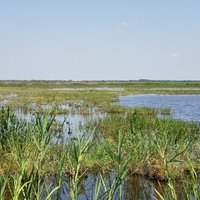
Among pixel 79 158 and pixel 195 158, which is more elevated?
pixel 79 158

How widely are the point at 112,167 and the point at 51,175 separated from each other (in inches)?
67.7

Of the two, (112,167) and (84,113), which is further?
(84,113)

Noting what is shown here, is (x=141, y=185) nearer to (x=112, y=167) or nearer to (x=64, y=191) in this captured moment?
(x=112, y=167)

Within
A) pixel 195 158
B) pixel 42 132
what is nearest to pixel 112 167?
pixel 195 158

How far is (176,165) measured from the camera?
9.80 m

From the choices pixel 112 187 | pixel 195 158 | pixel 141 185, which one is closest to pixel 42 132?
pixel 112 187

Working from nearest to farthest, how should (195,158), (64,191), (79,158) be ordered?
(79,158), (64,191), (195,158)

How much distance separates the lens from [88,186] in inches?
376

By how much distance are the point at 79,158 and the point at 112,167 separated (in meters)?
5.41

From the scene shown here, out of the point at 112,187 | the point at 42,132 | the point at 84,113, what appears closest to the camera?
the point at 112,187

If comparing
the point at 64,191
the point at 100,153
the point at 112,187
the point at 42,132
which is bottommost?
the point at 64,191

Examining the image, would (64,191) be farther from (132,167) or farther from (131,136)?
(131,136)

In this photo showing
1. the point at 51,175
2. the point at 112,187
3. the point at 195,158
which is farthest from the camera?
the point at 195,158

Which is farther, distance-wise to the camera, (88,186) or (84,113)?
(84,113)
